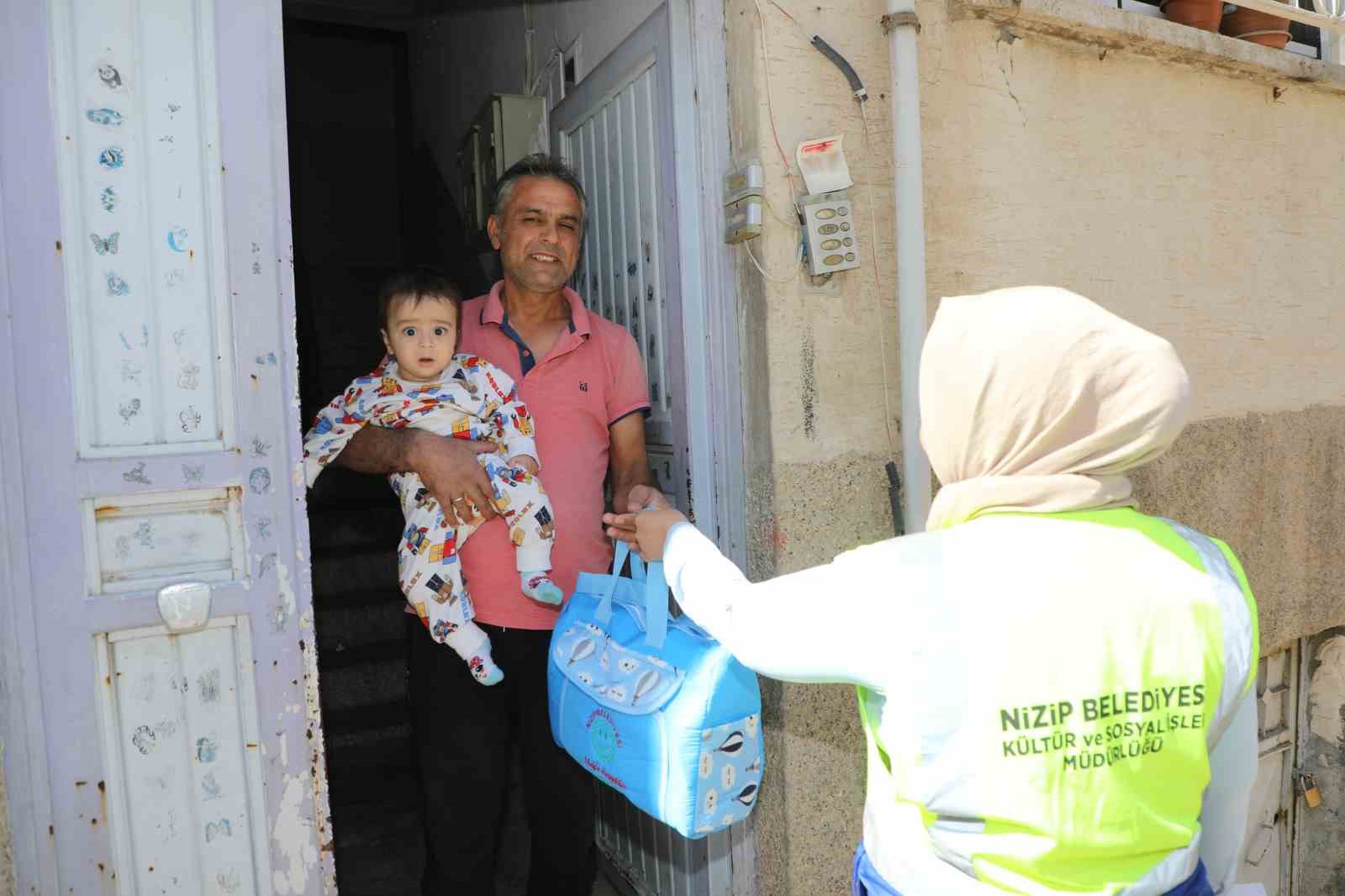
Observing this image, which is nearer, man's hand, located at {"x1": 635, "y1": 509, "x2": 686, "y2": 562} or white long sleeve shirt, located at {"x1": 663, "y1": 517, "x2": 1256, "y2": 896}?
white long sleeve shirt, located at {"x1": 663, "y1": 517, "x2": 1256, "y2": 896}

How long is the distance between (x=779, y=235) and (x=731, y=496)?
2.33 feet

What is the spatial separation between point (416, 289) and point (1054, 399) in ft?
5.62

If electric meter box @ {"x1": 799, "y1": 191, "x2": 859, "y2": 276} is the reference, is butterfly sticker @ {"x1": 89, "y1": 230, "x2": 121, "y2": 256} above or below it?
below

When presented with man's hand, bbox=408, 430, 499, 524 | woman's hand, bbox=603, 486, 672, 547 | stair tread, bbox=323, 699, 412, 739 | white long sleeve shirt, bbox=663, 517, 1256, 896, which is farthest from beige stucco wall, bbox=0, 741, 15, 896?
stair tread, bbox=323, 699, 412, 739

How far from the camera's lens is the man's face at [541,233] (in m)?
2.49

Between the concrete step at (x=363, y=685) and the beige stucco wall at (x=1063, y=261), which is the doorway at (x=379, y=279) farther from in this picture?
the beige stucco wall at (x=1063, y=261)

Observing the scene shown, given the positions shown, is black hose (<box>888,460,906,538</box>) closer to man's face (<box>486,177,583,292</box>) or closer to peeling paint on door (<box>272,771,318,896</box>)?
man's face (<box>486,177,583,292</box>)

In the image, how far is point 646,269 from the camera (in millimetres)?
2758

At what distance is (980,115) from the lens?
2754mm

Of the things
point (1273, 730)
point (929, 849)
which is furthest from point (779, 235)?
point (1273, 730)

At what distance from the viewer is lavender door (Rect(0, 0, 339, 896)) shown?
1.68 m

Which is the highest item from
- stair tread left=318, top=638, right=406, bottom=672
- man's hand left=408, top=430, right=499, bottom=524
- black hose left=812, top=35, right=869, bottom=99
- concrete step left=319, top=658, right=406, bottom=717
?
black hose left=812, top=35, right=869, bottom=99

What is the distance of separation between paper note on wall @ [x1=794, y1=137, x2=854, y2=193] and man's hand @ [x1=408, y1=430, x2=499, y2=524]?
1.14 m

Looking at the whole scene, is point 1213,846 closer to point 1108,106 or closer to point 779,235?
point 779,235
